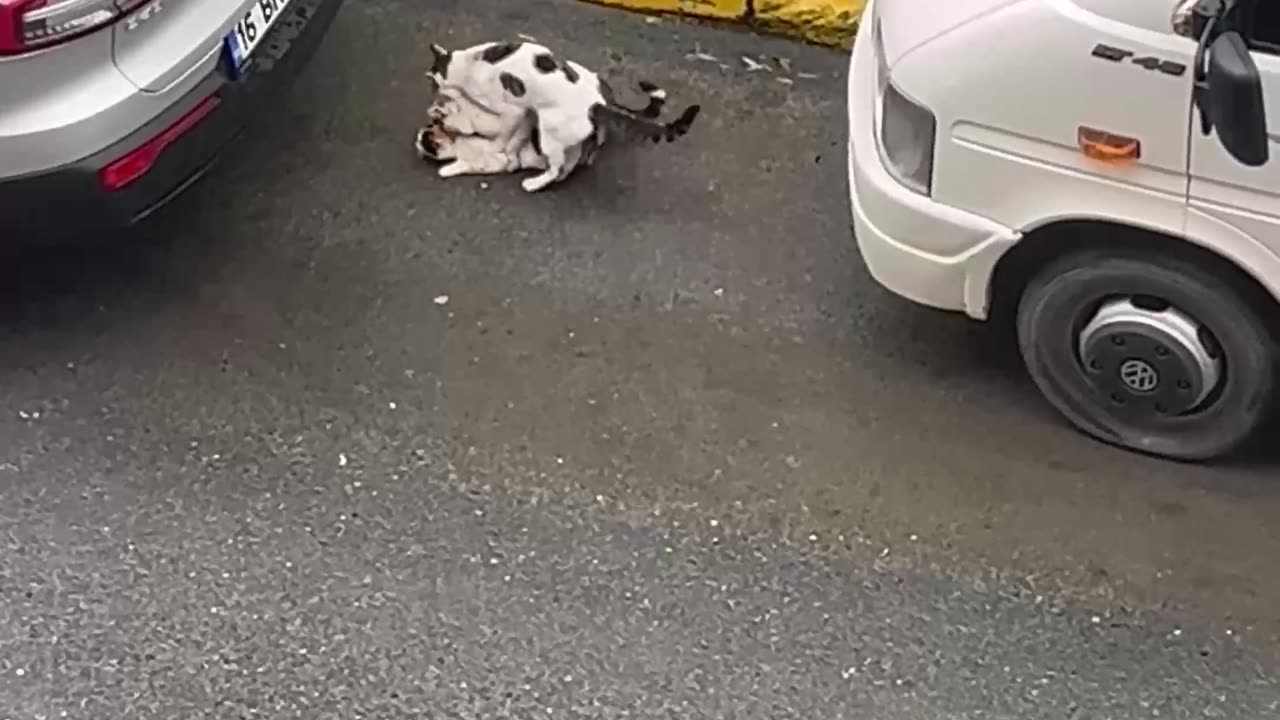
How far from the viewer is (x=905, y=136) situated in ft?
12.2

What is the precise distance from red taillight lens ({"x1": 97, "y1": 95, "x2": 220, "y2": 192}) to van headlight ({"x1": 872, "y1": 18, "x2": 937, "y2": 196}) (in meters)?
1.63

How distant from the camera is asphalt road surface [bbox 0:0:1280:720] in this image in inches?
137

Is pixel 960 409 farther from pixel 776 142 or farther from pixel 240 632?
pixel 240 632

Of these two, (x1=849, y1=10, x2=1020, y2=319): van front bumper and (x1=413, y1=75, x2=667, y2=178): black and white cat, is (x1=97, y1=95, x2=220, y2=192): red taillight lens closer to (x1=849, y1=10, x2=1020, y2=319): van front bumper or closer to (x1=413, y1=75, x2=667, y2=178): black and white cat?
(x1=413, y1=75, x2=667, y2=178): black and white cat

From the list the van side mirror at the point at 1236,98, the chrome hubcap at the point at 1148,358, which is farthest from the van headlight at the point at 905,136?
the van side mirror at the point at 1236,98

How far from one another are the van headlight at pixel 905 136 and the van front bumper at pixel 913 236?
24 mm

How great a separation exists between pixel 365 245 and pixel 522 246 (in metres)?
0.43

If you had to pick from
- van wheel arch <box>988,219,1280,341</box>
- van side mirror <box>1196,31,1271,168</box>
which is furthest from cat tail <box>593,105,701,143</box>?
van side mirror <box>1196,31,1271,168</box>

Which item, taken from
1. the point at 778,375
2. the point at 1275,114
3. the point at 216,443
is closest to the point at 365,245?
the point at 216,443

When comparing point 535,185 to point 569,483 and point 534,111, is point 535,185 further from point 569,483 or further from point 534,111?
point 569,483

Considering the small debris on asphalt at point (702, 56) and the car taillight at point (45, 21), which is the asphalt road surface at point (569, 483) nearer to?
the small debris on asphalt at point (702, 56)

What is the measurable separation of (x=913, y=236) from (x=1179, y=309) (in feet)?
1.95

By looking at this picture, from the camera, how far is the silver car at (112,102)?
12.2 feet

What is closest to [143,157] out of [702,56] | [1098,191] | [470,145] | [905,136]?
[470,145]
